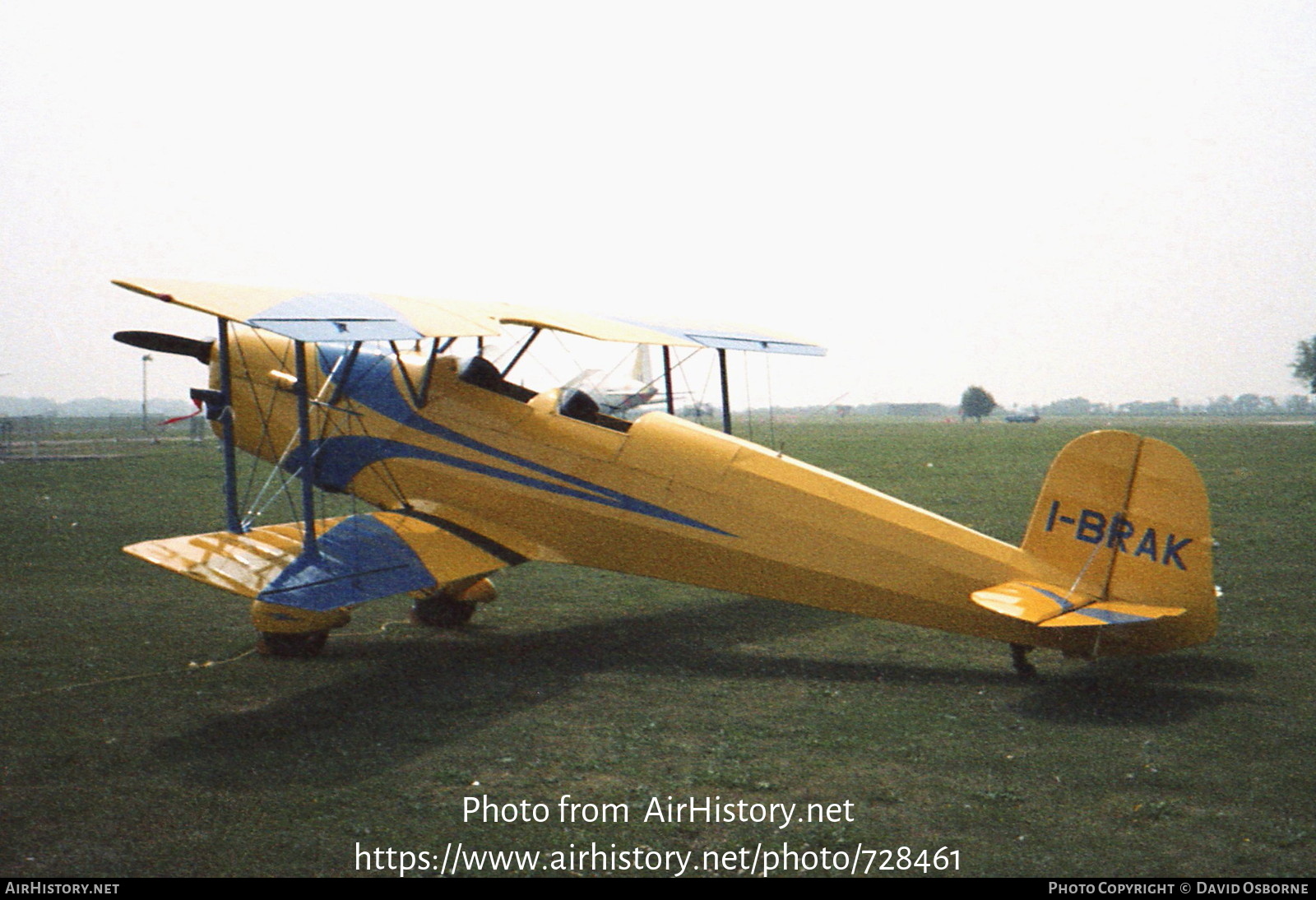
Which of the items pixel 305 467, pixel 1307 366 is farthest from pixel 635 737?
pixel 1307 366

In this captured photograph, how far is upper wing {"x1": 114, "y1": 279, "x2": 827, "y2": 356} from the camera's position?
620 cm

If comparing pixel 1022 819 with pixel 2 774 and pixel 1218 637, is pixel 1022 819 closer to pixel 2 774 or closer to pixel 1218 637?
pixel 1218 637

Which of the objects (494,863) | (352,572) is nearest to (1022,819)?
(494,863)

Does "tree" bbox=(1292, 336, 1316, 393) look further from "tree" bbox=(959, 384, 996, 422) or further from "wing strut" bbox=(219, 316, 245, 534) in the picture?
"wing strut" bbox=(219, 316, 245, 534)

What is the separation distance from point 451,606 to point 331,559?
1814 millimetres

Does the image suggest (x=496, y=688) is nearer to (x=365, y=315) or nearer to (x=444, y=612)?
(x=444, y=612)

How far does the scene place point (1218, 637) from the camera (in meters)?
7.57

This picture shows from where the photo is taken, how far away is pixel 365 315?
653 centimetres

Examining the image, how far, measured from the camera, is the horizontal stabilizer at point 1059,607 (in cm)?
577

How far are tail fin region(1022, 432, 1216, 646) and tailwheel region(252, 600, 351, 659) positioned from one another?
4965 millimetres

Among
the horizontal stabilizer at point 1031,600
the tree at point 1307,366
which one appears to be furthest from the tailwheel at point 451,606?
the tree at point 1307,366

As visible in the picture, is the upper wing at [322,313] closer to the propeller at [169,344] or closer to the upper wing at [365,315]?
the upper wing at [365,315]

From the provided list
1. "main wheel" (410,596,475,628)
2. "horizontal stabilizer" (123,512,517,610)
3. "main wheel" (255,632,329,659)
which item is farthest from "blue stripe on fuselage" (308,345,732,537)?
"main wheel" (255,632,329,659)

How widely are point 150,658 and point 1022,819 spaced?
254 inches
